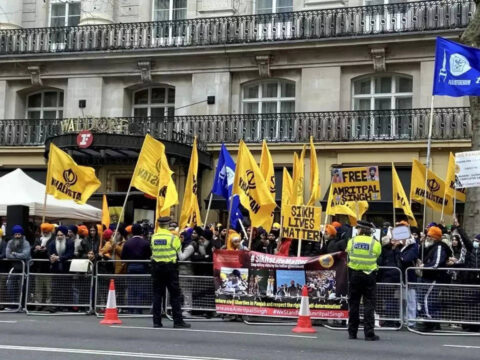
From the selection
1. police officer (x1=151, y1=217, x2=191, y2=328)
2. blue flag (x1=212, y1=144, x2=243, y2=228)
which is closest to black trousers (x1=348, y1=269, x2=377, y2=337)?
police officer (x1=151, y1=217, x2=191, y2=328)

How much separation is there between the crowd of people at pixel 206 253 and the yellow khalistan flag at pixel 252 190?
0.47 meters

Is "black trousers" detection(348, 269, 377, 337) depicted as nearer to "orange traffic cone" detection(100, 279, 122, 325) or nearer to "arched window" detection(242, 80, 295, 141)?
"orange traffic cone" detection(100, 279, 122, 325)

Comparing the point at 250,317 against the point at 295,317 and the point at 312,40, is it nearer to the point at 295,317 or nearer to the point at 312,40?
the point at 295,317

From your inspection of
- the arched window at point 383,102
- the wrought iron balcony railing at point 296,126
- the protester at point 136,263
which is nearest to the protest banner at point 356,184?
the protester at point 136,263

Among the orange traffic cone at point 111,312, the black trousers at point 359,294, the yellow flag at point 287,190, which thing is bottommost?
the orange traffic cone at point 111,312

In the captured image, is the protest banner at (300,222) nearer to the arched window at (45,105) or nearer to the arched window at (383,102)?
the arched window at (383,102)

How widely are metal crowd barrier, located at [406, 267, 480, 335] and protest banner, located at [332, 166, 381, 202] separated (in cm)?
339

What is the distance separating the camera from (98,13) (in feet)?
92.6

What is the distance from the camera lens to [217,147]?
26000 millimetres

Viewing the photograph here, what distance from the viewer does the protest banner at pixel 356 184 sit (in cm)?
1661

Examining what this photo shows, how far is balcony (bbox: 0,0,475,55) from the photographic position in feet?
80.7

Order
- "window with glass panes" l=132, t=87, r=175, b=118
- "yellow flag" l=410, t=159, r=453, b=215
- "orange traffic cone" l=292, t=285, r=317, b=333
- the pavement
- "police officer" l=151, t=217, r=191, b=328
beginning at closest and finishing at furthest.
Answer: the pavement → "orange traffic cone" l=292, t=285, r=317, b=333 → "police officer" l=151, t=217, r=191, b=328 → "yellow flag" l=410, t=159, r=453, b=215 → "window with glass panes" l=132, t=87, r=175, b=118

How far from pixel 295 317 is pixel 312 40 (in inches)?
534

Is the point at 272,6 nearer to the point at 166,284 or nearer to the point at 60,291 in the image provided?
the point at 60,291
